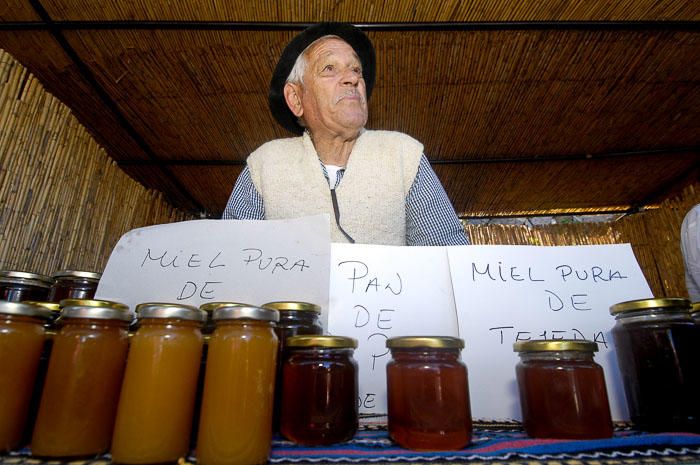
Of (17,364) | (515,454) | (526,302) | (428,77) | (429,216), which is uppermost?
(428,77)

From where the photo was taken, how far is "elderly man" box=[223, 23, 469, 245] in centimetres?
135

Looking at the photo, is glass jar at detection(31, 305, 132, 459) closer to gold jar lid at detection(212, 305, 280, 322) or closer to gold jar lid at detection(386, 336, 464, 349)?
gold jar lid at detection(212, 305, 280, 322)

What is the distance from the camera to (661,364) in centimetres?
58

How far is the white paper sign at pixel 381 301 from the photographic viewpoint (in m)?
0.73

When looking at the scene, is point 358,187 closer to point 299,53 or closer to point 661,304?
point 299,53

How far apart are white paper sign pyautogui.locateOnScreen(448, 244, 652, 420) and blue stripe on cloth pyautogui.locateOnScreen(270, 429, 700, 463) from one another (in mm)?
199

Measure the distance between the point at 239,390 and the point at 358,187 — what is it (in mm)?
979

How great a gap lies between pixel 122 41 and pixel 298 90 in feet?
3.20

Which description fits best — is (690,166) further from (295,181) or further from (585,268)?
(295,181)

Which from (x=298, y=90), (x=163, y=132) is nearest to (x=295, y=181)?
(x=298, y=90)

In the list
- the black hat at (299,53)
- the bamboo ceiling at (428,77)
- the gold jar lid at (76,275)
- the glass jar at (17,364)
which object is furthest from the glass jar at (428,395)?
the bamboo ceiling at (428,77)

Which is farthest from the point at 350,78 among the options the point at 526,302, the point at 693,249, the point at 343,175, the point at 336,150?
the point at 693,249

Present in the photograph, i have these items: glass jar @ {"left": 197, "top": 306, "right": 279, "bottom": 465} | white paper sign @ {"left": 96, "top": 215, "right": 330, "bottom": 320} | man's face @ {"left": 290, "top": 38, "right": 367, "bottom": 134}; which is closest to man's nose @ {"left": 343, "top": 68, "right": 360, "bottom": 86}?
man's face @ {"left": 290, "top": 38, "right": 367, "bottom": 134}

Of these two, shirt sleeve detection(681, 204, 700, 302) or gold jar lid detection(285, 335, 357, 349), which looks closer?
gold jar lid detection(285, 335, 357, 349)
